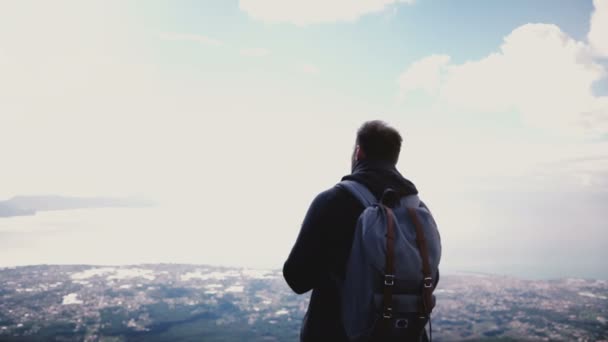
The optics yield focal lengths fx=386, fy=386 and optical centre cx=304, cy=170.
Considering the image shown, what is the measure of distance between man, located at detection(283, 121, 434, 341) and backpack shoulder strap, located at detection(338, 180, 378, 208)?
4 centimetres

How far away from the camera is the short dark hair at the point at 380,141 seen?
385 centimetres

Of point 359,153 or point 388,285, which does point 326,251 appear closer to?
point 388,285

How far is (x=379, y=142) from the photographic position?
3.85 m

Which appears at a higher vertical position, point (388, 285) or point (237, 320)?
point (388, 285)

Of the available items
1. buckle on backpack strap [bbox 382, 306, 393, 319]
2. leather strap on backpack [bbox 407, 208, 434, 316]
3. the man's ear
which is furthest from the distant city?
buckle on backpack strap [bbox 382, 306, 393, 319]

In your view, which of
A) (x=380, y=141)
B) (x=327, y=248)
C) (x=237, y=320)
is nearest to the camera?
(x=327, y=248)

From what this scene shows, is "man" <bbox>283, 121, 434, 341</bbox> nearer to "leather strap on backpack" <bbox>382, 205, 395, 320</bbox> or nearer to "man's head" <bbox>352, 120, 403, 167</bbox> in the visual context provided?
"man's head" <bbox>352, 120, 403, 167</bbox>

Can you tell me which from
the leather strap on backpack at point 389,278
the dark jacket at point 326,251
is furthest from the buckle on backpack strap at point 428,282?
the dark jacket at point 326,251

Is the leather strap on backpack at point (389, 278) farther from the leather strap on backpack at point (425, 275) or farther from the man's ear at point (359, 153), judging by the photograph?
the man's ear at point (359, 153)

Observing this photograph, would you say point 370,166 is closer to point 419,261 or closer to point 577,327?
point 419,261

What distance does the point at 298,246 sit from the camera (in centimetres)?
355

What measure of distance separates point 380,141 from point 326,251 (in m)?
1.21

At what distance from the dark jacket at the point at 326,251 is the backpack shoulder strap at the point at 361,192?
41 millimetres

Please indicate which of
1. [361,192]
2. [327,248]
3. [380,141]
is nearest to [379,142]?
[380,141]
